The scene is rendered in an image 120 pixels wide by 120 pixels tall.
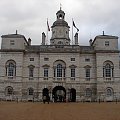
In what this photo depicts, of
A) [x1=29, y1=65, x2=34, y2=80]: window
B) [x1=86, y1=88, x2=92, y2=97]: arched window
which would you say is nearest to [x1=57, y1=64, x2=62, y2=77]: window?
[x1=29, y1=65, x2=34, y2=80]: window

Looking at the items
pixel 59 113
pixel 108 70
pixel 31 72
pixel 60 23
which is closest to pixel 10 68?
pixel 31 72

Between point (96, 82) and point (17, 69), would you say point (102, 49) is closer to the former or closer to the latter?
point (96, 82)

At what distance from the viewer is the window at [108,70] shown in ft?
184

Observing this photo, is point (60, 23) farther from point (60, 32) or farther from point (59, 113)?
point (59, 113)

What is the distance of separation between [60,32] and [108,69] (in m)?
15.5

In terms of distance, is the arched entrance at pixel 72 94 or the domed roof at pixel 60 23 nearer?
the arched entrance at pixel 72 94

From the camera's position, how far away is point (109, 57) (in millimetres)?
56812

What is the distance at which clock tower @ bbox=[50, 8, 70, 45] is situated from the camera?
215 feet

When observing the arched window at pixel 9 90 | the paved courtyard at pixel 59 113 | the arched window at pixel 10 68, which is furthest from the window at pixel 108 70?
the paved courtyard at pixel 59 113

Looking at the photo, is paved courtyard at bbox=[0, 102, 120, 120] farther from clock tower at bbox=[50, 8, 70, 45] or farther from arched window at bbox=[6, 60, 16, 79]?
clock tower at bbox=[50, 8, 70, 45]

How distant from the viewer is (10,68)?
56438mm

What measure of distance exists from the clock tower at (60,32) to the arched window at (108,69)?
12579 millimetres

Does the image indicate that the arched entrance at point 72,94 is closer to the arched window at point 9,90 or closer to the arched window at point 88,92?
the arched window at point 88,92

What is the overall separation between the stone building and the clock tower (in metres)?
8.21
